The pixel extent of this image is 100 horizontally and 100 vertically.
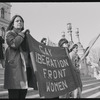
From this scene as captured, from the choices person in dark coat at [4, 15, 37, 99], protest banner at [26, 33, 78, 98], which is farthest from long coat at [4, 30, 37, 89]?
protest banner at [26, 33, 78, 98]

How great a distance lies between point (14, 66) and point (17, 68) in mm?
56

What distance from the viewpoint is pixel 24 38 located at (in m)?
3.31

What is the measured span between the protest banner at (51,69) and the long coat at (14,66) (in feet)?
0.71

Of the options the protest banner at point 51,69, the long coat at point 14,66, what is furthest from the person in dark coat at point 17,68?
the protest banner at point 51,69

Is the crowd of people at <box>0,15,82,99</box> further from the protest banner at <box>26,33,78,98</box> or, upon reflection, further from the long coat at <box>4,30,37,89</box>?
the protest banner at <box>26,33,78,98</box>

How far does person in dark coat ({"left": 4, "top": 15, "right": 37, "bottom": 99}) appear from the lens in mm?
3051

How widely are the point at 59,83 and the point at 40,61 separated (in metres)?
0.69

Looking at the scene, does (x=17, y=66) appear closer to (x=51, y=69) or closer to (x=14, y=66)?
(x=14, y=66)

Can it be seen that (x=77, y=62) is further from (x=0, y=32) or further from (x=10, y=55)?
(x=0, y=32)

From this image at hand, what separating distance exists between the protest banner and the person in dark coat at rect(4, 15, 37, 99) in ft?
0.41

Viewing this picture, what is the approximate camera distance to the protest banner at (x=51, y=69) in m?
3.34

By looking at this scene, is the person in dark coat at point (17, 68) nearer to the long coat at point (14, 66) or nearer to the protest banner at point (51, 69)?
the long coat at point (14, 66)

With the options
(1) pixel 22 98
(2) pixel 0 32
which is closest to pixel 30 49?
(1) pixel 22 98

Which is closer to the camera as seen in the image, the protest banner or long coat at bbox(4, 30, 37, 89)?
long coat at bbox(4, 30, 37, 89)
